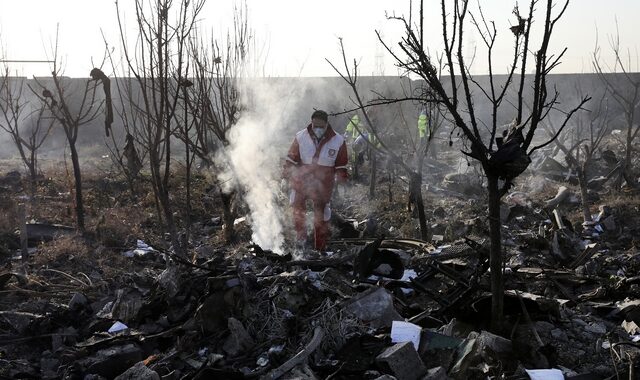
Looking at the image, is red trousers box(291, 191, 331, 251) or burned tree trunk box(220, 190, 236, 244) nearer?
red trousers box(291, 191, 331, 251)

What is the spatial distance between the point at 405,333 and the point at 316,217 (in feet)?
9.39

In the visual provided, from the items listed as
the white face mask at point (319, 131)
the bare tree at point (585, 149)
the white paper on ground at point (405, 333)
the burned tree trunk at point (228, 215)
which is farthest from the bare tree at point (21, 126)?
the bare tree at point (585, 149)

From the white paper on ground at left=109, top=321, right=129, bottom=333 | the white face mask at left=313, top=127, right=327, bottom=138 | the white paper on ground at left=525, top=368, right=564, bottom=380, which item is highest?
the white face mask at left=313, top=127, right=327, bottom=138

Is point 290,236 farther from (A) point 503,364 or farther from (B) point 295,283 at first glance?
(A) point 503,364

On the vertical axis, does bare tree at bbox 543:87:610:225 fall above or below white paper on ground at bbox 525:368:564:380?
above

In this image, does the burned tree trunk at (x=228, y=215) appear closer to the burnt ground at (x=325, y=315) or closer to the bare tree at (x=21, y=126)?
the burnt ground at (x=325, y=315)

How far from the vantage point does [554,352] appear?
3.41 metres

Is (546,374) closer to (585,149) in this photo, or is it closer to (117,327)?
(117,327)

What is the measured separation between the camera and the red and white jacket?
20.4 ft

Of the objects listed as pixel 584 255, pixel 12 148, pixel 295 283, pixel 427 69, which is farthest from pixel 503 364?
pixel 12 148

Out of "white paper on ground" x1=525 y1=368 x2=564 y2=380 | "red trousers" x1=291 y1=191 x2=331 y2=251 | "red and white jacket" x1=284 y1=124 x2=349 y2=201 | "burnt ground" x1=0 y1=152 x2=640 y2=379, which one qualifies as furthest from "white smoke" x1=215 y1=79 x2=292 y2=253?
"white paper on ground" x1=525 y1=368 x2=564 y2=380

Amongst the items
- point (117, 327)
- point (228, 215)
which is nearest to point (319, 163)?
point (228, 215)

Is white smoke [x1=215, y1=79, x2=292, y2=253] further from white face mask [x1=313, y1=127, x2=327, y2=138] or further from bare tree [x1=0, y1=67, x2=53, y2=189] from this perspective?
bare tree [x1=0, y1=67, x2=53, y2=189]

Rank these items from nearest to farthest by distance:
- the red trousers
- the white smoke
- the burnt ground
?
the burnt ground → the red trousers → the white smoke
